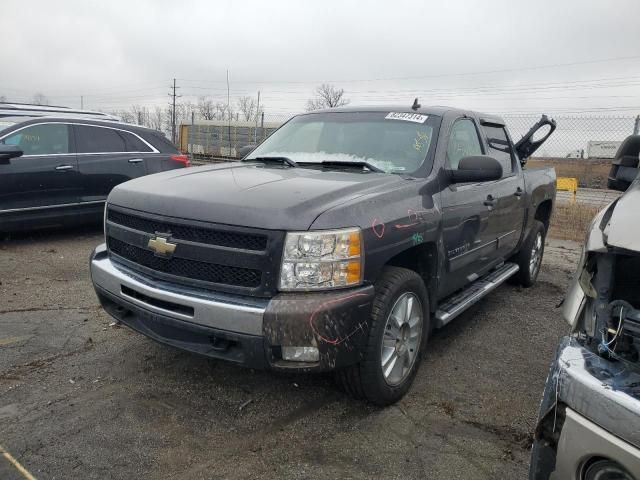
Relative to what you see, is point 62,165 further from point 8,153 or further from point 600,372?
point 600,372

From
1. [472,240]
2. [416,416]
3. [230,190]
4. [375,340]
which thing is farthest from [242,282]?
[472,240]

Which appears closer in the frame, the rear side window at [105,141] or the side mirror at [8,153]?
the side mirror at [8,153]

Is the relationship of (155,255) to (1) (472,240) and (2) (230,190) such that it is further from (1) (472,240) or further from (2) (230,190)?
(1) (472,240)

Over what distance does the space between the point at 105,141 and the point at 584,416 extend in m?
7.16

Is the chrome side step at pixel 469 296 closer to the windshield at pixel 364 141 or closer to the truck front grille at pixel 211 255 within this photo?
the windshield at pixel 364 141

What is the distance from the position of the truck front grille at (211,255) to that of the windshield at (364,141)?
1338mm

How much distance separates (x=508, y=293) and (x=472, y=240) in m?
2.07

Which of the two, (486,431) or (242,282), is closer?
(242,282)

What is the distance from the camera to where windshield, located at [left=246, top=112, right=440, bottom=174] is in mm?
3688

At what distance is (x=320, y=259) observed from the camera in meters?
2.56

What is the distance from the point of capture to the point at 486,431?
291 cm

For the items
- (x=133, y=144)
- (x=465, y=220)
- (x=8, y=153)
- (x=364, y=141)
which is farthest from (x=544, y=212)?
(x=8, y=153)

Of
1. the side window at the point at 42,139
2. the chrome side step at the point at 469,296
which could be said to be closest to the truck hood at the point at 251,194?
the chrome side step at the point at 469,296

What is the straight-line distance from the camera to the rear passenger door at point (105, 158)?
7066mm
